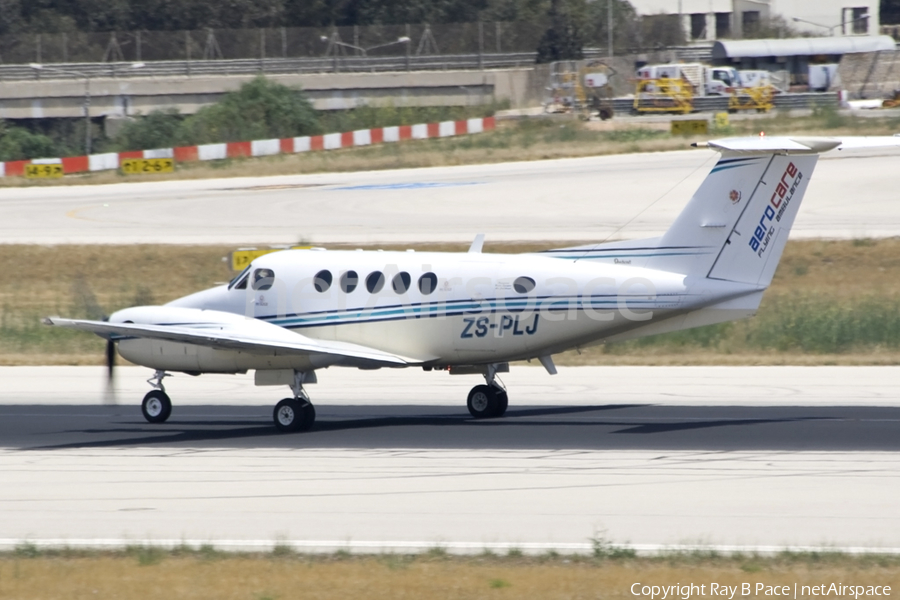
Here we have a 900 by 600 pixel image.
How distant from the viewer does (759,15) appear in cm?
9738

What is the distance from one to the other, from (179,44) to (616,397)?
68424 millimetres

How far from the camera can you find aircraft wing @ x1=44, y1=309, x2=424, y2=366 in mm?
18797

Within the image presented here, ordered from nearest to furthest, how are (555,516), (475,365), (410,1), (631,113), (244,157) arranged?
(555,516), (475,365), (244,157), (631,113), (410,1)

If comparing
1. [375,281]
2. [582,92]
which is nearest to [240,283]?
[375,281]

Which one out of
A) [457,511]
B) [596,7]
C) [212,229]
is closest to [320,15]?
[596,7]

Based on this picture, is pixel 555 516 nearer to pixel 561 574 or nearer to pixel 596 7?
pixel 561 574

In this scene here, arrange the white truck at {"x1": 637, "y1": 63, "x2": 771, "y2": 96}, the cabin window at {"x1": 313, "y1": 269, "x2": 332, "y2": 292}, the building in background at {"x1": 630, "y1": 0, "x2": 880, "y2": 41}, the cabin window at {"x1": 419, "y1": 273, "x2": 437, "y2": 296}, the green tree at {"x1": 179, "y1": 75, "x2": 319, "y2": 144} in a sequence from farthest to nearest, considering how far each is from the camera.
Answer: the building in background at {"x1": 630, "y1": 0, "x2": 880, "y2": 41} → the white truck at {"x1": 637, "y1": 63, "x2": 771, "y2": 96} → the green tree at {"x1": 179, "y1": 75, "x2": 319, "y2": 144} → the cabin window at {"x1": 313, "y1": 269, "x2": 332, "y2": 292} → the cabin window at {"x1": 419, "y1": 273, "x2": 437, "y2": 296}

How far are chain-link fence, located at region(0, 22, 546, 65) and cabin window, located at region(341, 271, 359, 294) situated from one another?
2573 inches

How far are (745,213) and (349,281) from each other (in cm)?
626

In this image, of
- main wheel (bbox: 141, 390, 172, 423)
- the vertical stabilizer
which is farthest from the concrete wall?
the vertical stabilizer

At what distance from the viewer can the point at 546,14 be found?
9706 centimetres

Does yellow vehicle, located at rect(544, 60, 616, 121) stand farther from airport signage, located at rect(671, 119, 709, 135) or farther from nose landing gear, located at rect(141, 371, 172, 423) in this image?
nose landing gear, located at rect(141, 371, 172, 423)

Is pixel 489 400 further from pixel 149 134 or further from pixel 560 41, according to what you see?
pixel 560 41

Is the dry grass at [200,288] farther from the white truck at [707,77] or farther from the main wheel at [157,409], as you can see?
the white truck at [707,77]
